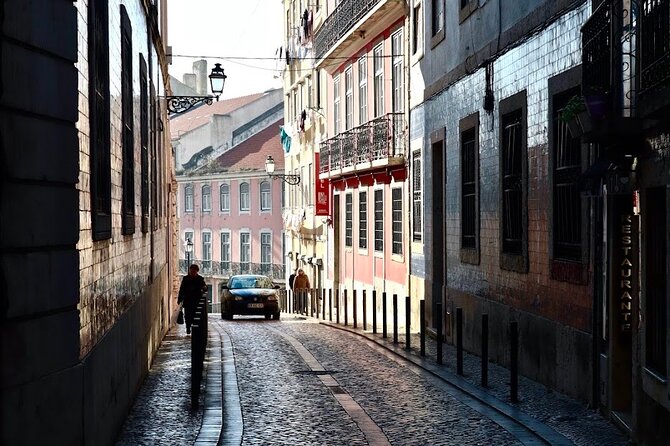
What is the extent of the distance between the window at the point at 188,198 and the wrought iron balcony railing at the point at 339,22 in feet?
123

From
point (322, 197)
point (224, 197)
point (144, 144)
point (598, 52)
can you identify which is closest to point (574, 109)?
point (598, 52)

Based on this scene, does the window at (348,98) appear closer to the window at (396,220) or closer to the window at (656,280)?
the window at (396,220)

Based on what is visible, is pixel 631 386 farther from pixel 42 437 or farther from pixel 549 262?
pixel 42 437

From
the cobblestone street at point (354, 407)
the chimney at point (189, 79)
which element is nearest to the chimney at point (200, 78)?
the chimney at point (189, 79)

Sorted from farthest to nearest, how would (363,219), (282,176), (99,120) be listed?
1. (282,176)
2. (363,219)
3. (99,120)

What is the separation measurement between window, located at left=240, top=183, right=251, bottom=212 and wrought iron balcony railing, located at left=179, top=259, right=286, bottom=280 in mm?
3147

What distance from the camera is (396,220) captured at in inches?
1148

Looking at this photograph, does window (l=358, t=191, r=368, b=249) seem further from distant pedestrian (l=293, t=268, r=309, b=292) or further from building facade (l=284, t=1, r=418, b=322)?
distant pedestrian (l=293, t=268, r=309, b=292)

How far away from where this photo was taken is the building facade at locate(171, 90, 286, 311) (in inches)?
2731

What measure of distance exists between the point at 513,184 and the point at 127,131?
227 inches

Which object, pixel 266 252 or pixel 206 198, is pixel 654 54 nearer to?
pixel 266 252

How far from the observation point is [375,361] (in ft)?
59.6

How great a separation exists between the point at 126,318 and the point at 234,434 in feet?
5.41

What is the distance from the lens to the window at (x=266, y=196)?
68562 mm
